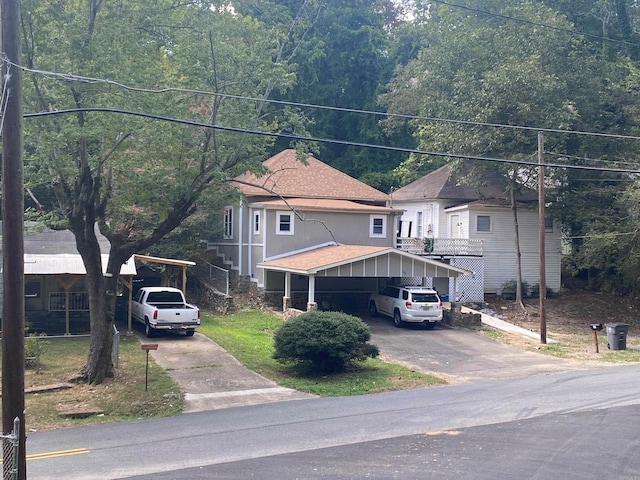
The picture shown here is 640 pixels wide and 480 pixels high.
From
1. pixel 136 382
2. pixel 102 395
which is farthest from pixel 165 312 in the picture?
pixel 102 395

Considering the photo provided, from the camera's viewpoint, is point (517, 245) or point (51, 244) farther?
point (517, 245)

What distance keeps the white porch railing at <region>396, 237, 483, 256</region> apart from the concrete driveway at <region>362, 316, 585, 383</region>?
21.9ft

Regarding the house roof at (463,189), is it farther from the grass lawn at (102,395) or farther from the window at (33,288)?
the grass lawn at (102,395)

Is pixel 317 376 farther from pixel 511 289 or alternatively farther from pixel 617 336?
pixel 511 289

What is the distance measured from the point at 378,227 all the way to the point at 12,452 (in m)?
27.4

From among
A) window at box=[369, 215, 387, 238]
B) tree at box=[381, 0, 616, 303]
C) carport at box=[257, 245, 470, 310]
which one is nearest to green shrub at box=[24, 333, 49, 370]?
carport at box=[257, 245, 470, 310]

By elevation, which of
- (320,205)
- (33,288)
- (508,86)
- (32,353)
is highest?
(508,86)

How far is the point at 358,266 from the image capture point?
27844mm

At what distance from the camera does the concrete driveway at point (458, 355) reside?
19.9 m

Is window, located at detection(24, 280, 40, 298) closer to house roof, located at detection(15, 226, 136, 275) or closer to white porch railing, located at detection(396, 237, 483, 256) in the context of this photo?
house roof, located at detection(15, 226, 136, 275)

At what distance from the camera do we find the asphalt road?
9867 millimetres

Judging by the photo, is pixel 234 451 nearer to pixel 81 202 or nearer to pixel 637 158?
pixel 81 202

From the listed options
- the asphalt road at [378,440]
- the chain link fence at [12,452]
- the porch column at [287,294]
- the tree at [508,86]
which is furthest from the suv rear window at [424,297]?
the chain link fence at [12,452]

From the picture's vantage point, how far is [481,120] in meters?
32.8
